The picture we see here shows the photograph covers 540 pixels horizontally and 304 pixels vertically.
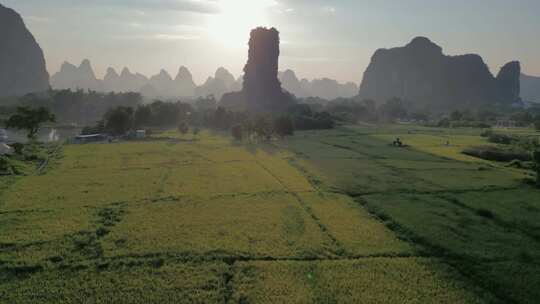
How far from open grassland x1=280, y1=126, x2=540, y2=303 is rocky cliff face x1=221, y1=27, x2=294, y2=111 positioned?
79.1m

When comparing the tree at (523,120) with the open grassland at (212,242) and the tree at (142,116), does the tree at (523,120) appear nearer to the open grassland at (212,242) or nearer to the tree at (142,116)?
the open grassland at (212,242)

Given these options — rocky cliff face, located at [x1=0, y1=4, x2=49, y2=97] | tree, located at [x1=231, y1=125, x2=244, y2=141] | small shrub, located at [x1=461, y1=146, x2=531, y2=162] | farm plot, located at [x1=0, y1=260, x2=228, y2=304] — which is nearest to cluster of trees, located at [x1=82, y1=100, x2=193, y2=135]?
tree, located at [x1=231, y1=125, x2=244, y2=141]

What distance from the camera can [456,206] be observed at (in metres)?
20.0

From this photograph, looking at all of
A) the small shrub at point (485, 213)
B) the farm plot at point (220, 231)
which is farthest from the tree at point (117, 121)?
the small shrub at point (485, 213)

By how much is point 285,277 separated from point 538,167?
23417mm

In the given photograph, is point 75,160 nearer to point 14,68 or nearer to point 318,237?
point 318,237

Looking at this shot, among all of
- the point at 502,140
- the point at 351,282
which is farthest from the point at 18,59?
the point at 351,282

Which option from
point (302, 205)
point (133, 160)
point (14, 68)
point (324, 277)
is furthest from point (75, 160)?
point (14, 68)

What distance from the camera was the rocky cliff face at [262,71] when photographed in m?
116

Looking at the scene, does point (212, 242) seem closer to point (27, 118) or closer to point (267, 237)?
point (267, 237)

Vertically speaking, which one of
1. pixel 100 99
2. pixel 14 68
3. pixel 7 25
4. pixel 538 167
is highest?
pixel 7 25

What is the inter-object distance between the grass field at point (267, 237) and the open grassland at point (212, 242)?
0.06 m

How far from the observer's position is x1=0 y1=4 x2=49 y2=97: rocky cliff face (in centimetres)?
16949

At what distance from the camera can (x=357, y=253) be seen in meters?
14.1
